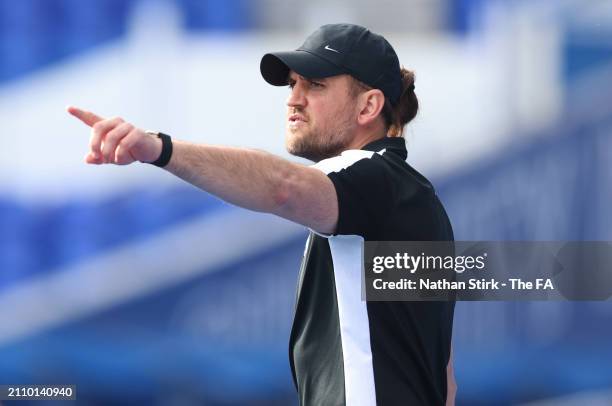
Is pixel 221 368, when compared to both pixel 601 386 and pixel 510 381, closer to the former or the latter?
pixel 510 381

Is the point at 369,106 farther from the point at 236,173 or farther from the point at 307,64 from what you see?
the point at 236,173

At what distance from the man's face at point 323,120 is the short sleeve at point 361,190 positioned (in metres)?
0.23

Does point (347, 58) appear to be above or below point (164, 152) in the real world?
above

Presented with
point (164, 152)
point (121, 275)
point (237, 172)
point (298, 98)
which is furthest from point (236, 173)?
point (121, 275)

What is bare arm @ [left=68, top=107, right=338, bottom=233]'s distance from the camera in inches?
64.2

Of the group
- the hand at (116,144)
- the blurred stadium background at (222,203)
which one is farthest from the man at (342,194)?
the blurred stadium background at (222,203)

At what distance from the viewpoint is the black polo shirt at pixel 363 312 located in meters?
2.01

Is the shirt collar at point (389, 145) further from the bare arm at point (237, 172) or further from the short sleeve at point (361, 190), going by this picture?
the bare arm at point (237, 172)

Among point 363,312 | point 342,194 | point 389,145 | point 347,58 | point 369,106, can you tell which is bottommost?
point 363,312

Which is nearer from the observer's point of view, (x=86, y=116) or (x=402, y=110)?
(x=86, y=116)

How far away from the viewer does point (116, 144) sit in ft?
5.32

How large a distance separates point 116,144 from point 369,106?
0.85 m

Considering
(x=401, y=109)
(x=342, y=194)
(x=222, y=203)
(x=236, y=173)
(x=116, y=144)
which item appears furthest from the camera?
(x=222, y=203)

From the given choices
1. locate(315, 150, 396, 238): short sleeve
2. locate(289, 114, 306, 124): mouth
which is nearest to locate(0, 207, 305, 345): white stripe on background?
locate(289, 114, 306, 124): mouth
